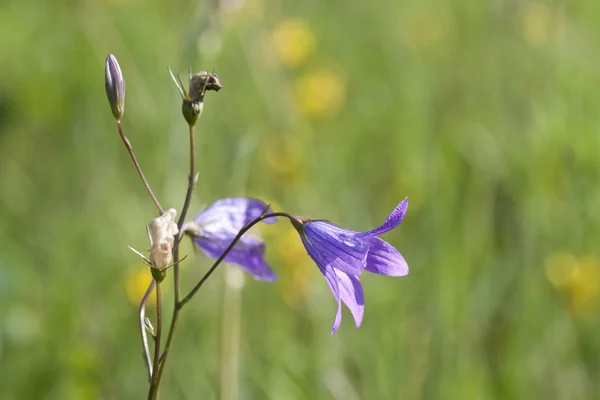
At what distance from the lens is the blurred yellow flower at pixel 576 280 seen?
106 inches

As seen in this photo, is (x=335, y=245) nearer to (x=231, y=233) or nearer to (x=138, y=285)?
(x=231, y=233)

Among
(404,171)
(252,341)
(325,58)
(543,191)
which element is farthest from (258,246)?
(325,58)

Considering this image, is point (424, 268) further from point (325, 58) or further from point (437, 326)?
point (325, 58)

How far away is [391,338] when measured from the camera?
2357mm

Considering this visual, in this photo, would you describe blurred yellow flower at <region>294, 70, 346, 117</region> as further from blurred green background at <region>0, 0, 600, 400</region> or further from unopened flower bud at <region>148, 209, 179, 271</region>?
unopened flower bud at <region>148, 209, 179, 271</region>

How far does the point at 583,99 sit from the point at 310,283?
1.52m

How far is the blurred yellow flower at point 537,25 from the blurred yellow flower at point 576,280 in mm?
1860

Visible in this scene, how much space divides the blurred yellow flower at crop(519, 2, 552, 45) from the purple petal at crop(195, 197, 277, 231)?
313cm

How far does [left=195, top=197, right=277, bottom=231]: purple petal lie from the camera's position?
A: 160cm

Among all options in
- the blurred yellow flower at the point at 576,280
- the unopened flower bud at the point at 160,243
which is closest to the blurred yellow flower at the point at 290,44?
the blurred yellow flower at the point at 576,280

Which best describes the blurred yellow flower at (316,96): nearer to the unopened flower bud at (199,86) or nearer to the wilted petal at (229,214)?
the wilted petal at (229,214)

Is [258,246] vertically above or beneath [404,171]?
beneath

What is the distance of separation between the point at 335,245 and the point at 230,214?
11.5 inches

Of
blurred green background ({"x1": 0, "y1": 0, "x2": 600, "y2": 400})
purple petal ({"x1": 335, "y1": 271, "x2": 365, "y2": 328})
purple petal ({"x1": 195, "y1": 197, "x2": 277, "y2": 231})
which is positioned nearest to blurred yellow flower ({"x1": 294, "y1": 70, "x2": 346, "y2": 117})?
blurred green background ({"x1": 0, "y1": 0, "x2": 600, "y2": 400})
